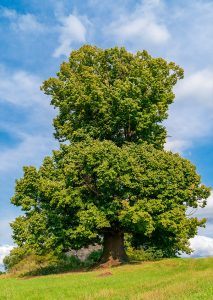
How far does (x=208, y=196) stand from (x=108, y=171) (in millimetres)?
11098

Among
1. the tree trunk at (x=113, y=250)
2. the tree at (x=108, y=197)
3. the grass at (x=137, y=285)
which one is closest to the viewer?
the grass at (x=137, y=285)

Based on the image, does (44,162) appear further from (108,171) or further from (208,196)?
(208,196)

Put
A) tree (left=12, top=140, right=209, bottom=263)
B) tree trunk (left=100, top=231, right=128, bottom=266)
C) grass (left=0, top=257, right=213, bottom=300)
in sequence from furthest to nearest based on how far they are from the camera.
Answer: tree trunk (left=100, top=231, right=128, bottom=266)
tree (left=12, top=140, right=209, bottom=263)
grass (left=0, top=257, right=213, bottom=300)

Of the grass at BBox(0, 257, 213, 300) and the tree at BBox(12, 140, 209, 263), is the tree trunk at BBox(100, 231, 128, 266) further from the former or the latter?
the grass at BBox(0, 257, 213, 300)

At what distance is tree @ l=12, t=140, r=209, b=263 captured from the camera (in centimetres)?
4081

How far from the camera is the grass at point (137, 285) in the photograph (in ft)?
73.7

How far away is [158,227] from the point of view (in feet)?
141

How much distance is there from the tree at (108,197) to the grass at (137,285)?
3.85 m

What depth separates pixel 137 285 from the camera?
92.2 ft

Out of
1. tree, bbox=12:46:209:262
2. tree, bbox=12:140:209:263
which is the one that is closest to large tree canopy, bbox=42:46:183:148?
tree, bbox=12:46:209:262

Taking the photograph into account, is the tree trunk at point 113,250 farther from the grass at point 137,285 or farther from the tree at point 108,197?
the grass at point 137,285

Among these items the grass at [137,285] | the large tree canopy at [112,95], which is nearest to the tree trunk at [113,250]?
the grass at [137,285]

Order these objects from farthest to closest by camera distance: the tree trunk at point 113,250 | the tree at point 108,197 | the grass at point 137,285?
the tree trunk at point 113,250 < the tree at point 108,197 < the grass at point 137,285

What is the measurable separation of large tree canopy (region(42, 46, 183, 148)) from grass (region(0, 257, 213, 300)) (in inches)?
568
